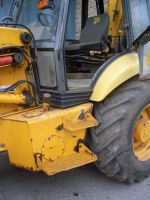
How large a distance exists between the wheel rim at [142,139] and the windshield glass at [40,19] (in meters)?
1.37

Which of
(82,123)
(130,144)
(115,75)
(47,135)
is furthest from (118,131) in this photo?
(47,135)

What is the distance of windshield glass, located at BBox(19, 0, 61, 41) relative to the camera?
2822mm

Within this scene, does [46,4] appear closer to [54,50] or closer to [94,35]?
[54,50]

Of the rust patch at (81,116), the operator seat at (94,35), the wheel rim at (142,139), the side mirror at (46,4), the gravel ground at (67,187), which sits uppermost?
the side mirror at (46,4)

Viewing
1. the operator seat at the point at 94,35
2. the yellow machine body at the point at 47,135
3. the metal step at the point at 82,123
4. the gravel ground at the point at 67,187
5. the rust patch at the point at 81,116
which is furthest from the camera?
the operator seat at the point at 94,35

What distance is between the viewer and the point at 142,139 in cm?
322

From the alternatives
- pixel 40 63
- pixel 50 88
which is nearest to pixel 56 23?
pixel 40 63

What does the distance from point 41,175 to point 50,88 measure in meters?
1.12

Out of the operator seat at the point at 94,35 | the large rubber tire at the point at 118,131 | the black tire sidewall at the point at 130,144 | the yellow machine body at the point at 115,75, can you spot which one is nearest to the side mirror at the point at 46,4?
the yellow machine body at the point at 115,75

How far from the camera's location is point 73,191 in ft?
9.93

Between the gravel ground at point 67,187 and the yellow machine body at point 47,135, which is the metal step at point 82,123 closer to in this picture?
the yellow machine body at point 47,135

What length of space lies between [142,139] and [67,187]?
993 mm

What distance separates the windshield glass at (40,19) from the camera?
2.82m

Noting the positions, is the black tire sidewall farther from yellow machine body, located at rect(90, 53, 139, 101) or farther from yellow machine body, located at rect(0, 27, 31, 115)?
yellow machine body, located at rect(0, 27, 31, 115)
